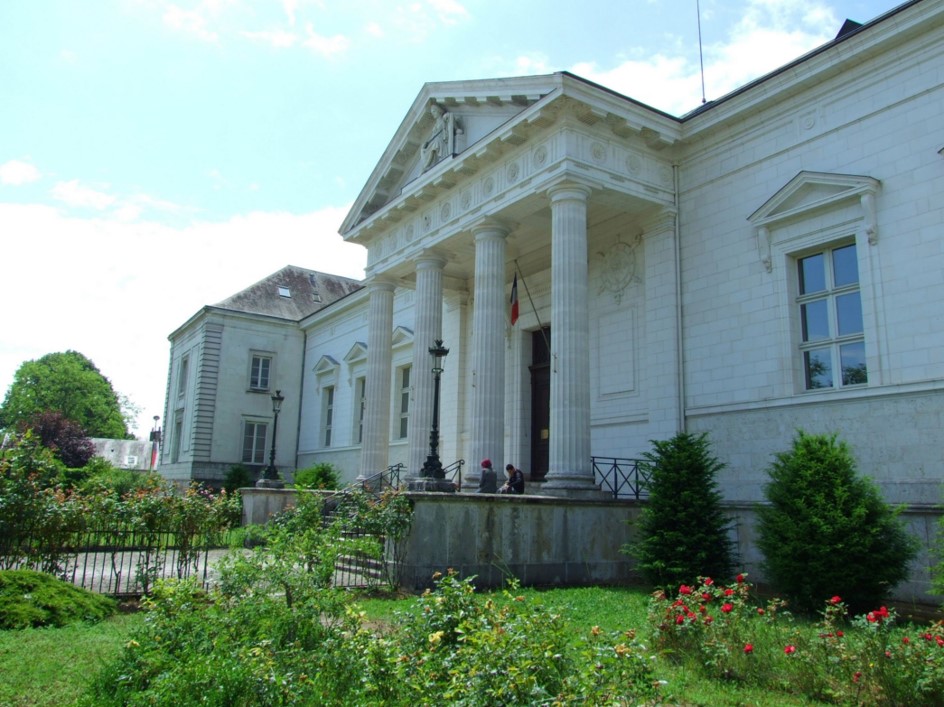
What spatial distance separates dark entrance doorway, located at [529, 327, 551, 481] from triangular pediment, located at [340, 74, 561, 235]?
553cm

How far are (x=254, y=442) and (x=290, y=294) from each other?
870cm

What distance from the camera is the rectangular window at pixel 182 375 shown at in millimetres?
40862

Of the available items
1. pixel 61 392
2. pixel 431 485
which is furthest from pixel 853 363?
pixel 61 392

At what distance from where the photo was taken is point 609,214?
1894 cm

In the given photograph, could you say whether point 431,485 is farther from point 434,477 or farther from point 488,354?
point 488,354

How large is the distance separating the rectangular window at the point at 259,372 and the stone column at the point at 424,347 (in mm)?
19812

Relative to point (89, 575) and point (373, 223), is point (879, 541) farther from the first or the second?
point (373, 223)

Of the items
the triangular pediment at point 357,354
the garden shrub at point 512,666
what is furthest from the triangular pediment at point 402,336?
the garden shrub at point 512,666

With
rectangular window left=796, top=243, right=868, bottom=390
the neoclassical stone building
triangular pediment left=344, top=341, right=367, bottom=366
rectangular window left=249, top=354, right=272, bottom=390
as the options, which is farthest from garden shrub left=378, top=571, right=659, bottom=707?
rectangular window left=249, top=354, right=272, bottom=390

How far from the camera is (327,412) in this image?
3594 centimetres

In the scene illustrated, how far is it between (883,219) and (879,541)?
606cm

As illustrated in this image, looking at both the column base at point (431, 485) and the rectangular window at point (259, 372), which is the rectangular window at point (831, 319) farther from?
the rectangular window at point (259, 372)

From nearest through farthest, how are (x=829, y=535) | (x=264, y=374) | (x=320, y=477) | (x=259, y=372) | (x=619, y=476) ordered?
1. (x=829, y=535)
2. (x=619, y=476)
3. (x=320, y=477)
4. (x=259, y=372)
5. (x=264, y=374)

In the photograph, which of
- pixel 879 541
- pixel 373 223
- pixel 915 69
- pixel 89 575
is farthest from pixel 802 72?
pixel 89 575
